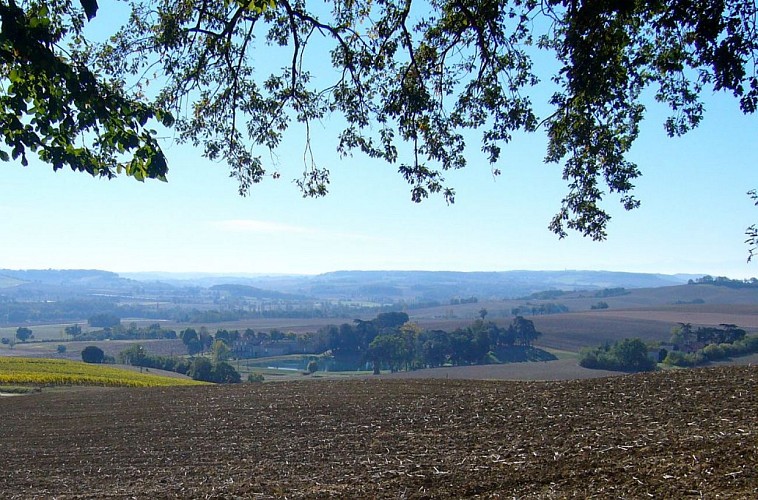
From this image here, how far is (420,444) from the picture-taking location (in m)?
10.3

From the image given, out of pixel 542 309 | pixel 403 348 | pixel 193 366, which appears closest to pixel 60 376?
pixel 193 366

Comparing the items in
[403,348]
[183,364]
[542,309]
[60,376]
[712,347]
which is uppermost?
[712,347]

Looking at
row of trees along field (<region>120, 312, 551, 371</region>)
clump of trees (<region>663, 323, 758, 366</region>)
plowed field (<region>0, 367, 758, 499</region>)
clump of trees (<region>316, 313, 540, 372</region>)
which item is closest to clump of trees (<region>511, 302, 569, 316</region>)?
row of trees along field (<region>120, 312, 551, 371</region>)

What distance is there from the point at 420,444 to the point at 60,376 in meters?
27.8

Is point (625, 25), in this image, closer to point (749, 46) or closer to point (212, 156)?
point (749, 46)

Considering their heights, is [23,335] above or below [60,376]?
below

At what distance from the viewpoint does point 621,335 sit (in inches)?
2441

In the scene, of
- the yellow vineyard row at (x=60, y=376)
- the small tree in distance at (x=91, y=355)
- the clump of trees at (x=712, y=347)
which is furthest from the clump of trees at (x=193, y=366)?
the clump of trees at (x=712, y=347)

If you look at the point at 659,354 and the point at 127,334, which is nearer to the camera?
the point at 659,354

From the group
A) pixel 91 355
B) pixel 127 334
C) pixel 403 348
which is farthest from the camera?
pixel 127 334

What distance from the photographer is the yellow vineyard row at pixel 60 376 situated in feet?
98.4

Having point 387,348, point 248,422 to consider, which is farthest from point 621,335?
point 248,422

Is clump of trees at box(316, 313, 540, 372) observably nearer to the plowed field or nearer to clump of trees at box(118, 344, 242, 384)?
clump of trees at box(118, 344, 242, 384)

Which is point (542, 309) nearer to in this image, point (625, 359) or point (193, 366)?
point (193, 366)
